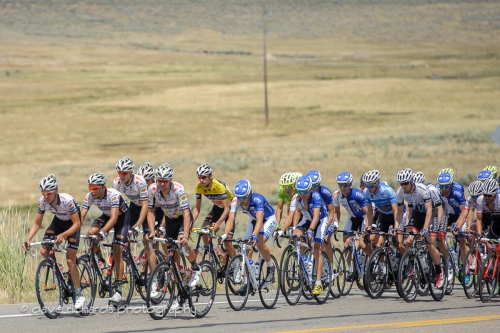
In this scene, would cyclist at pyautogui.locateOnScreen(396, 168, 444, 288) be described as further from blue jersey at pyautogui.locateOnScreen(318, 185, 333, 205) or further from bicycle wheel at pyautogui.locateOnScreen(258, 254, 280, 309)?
bicycle wheel at pyautogui.locateOnScreen(258, 254, 280, 309)

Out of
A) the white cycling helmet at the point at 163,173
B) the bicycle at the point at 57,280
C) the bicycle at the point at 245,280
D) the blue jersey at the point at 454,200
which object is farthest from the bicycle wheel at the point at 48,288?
the blue jersey at the point at 454,200

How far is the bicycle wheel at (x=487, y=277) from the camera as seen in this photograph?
1330 cm

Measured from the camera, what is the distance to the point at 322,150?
5072cm

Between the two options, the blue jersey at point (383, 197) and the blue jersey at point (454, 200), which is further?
the blue jersey at point (454, 200)

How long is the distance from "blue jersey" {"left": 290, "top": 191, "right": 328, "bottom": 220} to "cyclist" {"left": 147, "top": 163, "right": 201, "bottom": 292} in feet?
6.35

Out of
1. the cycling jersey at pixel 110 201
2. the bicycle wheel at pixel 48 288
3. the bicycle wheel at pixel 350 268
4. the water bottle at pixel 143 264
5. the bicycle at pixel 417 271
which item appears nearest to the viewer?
the bicycle wheel at pixel 48 288

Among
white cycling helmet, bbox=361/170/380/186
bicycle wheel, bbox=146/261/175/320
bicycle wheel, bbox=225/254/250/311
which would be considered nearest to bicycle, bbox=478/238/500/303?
white cycling helmet, bbox=361/170/380/186

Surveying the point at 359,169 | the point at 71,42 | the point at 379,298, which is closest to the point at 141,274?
the point at 379,298

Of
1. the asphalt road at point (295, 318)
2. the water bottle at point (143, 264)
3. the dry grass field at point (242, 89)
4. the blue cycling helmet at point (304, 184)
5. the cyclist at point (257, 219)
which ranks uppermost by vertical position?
the dry grass field at point (242, 89)

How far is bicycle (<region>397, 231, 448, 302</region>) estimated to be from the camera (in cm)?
1355

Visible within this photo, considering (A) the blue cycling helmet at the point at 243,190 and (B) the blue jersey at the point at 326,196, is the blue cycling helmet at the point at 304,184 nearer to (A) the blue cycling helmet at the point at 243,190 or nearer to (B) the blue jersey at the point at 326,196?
(B) the blue jersey at the point at 326,196

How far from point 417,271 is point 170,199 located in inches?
165

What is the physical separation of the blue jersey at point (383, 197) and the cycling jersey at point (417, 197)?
0.19 m

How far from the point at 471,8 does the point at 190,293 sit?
158 metres
